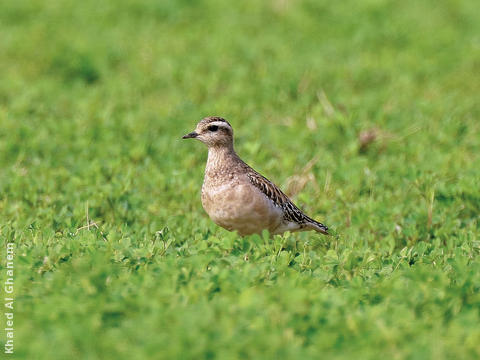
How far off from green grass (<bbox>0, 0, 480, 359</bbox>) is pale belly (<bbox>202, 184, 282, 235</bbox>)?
23cm

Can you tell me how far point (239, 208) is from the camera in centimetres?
820

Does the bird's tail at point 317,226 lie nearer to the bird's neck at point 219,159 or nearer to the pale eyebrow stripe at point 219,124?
the bird's neck at point 219,159

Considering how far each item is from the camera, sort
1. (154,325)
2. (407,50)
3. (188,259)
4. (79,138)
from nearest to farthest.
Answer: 1. (154,325)
2. (188,259)
3. (79,138)
4. (407,50)

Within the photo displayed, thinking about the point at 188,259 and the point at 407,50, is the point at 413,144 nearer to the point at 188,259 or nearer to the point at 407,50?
the point at 407,50

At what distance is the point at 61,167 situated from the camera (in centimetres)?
1061

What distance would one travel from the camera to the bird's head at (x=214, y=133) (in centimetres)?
880

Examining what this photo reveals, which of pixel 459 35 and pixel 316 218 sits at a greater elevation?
pixel 459 35

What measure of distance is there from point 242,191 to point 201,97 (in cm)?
561

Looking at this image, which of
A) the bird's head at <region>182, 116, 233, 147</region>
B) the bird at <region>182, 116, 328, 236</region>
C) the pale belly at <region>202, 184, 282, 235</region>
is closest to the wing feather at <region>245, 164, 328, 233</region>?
the bird at <region>182, 116, 328, 236</region>

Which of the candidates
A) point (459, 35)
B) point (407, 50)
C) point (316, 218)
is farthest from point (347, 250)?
point (459, 35)

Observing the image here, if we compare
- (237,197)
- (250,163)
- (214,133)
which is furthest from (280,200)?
(250,163)

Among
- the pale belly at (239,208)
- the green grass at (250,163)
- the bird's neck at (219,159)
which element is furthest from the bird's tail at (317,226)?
the bird's neck at (219,159)

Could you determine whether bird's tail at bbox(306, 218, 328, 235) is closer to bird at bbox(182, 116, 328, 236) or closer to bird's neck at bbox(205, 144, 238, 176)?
bird at bbox(182, 116, 328, 236)

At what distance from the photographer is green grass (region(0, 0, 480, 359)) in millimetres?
5816
